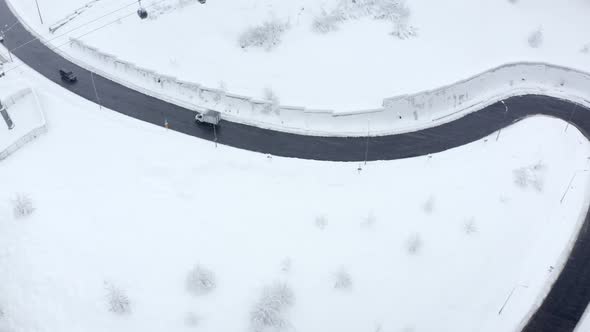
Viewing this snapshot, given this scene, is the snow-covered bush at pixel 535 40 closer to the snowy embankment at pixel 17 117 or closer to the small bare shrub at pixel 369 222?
the small bare shrub at pixel 369 222

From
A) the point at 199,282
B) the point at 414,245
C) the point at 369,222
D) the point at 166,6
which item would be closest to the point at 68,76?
the point at 166,6

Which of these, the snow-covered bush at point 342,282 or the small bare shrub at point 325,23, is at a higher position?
the small bare shrub at point 325,23

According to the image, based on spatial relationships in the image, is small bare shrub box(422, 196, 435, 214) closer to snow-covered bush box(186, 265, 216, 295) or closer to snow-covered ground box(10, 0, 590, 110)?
snow-covered ground box(10, 0, 590, 110)

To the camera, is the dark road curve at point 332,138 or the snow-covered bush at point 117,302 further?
the dark road curve at point 332,138

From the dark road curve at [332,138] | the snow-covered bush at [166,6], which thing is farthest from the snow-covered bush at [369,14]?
the snow-covered bush at [166,6]

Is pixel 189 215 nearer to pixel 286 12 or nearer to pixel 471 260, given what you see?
pixel 471 260

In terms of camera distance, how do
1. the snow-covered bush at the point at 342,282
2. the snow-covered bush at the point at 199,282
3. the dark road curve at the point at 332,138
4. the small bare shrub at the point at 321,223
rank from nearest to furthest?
the snow-covered bush at the point at 199,282 → the snow-covered bush at the point at 342,282 → the small bare shrub at the point at 321,223 → the dark road curve at the point at 332,138

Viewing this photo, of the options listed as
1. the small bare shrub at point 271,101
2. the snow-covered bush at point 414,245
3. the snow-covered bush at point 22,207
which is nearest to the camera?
the snow-covered bush at point 414,245

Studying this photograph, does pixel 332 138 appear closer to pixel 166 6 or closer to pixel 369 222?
pixel 369 222
